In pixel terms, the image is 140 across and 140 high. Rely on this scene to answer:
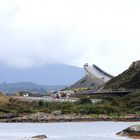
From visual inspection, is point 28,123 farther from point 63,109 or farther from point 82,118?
point 63,109

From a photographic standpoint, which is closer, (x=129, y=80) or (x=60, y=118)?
(x=60, y=118)

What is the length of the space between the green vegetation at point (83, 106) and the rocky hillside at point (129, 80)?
20015 mm

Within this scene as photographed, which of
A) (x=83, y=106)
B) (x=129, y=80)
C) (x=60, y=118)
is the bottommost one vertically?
(x=60, y=118)

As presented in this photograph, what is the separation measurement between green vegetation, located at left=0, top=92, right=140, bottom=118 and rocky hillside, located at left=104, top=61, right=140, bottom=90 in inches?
788

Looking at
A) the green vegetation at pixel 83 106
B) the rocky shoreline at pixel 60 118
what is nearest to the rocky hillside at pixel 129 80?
the green vegetation at pixel 83 106

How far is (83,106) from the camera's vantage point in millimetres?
131875

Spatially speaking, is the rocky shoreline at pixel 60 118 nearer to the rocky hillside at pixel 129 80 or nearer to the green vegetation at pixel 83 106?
the green vegetation at pixel 83 106

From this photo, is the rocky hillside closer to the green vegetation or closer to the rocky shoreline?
the green vegetation

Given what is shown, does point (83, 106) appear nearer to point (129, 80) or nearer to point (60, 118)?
point (60, 118)

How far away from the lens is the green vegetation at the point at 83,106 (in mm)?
126375

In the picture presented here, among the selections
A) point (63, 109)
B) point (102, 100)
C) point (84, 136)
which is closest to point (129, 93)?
point (102, 100)

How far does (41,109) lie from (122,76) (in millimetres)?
46791

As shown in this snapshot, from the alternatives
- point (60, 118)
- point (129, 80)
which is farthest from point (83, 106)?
point (129, 80)

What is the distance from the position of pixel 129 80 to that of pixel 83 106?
1507 inches
